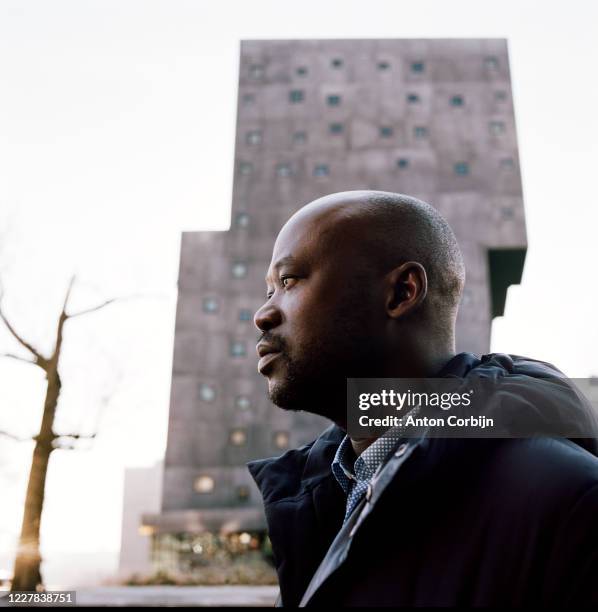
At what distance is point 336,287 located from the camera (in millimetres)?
1790

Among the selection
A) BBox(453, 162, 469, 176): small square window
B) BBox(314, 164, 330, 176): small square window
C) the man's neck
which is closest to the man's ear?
the man's neck

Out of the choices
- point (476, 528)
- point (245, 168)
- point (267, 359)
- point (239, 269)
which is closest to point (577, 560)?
point (476, 528)

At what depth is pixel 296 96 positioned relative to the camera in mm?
34250

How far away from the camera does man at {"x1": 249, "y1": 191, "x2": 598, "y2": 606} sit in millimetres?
1233

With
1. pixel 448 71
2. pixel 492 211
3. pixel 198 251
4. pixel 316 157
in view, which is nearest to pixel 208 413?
pixel 198 251

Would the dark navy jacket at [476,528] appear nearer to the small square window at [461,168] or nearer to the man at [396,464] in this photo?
the man at [396,464]

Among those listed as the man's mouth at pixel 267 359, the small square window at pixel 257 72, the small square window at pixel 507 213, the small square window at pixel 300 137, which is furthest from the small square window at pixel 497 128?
the man's mouth at pixel 267 359

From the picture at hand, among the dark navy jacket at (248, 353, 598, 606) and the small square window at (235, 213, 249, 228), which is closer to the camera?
the dark navy jacket at (248, 353, 598, 606)

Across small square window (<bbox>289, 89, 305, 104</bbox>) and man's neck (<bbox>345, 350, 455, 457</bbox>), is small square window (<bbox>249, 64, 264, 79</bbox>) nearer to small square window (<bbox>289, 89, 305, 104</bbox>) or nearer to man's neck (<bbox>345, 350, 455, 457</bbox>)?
small square window (<bbox>289, 89, 305, 104</bbox>)

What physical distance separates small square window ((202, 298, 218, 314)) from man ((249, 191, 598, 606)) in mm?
29056

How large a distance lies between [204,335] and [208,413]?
3953mm

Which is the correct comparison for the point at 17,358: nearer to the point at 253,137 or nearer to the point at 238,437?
the point at 238,437

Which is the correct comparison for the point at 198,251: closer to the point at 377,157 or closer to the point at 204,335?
the point at 204,335

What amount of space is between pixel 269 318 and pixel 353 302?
0.27m
